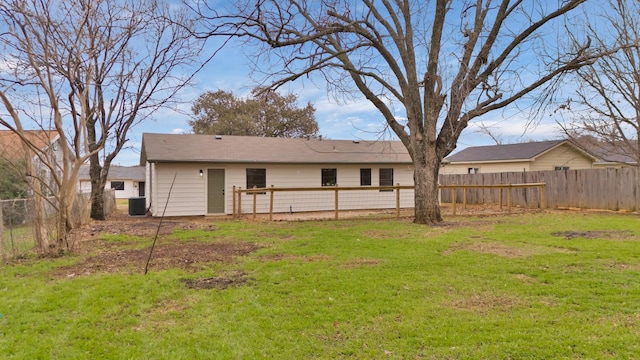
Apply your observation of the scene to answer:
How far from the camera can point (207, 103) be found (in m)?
31.6

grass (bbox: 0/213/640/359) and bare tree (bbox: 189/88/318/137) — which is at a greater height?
bare tree (bbox: 189/88/318/137)

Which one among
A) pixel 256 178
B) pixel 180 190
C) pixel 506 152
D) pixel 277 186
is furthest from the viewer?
pixel 506 152

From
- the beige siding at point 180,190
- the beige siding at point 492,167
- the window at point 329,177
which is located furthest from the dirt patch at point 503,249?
the beige siding at point 492,167

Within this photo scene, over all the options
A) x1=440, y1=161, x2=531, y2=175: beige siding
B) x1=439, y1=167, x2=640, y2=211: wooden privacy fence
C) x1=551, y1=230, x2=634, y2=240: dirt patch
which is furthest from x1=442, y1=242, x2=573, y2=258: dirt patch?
x1=440, y1=161, x2=531, y2=175: beige siding

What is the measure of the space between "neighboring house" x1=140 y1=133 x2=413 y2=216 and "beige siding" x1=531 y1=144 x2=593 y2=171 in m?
9.47

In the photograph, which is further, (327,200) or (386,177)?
(386,177)

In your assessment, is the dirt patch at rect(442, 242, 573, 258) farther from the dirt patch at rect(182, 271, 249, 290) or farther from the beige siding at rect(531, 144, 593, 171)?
the beige siding at rect(531, 144, 593, 171)

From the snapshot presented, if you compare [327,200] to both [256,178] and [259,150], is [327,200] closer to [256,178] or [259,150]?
[256,178]

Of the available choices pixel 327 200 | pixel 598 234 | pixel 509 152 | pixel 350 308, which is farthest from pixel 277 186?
pixel 509 152

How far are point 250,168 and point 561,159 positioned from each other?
18.8 metres

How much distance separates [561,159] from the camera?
2372 centimetres

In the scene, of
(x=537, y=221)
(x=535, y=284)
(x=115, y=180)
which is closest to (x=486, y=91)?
(x=537, y=221)

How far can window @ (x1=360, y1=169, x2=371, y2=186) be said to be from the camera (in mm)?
17875

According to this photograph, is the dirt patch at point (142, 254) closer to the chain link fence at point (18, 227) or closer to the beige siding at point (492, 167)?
the chain link fence at point (18, 227)
